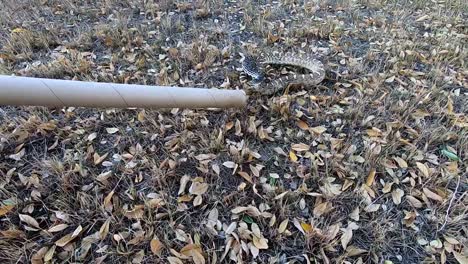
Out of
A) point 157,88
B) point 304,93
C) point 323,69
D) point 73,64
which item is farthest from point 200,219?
point 73,64

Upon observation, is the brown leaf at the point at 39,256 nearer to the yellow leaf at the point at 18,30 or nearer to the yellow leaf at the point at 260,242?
the yellow leaf at the point at 260,242

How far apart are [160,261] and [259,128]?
1286mm

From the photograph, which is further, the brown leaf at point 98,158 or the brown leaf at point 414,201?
the brown leaf at point 98,158

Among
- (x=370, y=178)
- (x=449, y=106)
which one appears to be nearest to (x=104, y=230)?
(x=370, y=178)

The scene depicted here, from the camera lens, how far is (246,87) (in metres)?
3.08

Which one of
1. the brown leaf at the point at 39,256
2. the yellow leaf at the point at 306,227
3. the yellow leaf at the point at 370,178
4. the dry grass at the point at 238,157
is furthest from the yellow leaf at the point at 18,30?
the yellow leaf at the point at 370,178

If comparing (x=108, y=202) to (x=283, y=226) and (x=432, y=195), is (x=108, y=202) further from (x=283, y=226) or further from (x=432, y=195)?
(x=432, y=195)

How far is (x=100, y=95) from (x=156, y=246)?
0.96 m

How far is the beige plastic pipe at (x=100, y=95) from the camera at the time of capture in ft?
5.42

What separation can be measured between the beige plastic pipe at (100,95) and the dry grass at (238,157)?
1.01 feet

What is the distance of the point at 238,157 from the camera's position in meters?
2.45

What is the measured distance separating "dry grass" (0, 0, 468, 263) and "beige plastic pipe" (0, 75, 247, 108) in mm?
309

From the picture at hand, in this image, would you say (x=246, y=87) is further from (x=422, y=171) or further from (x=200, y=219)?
(x=422, y=171)

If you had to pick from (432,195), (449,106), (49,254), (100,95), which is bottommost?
(49,254)
